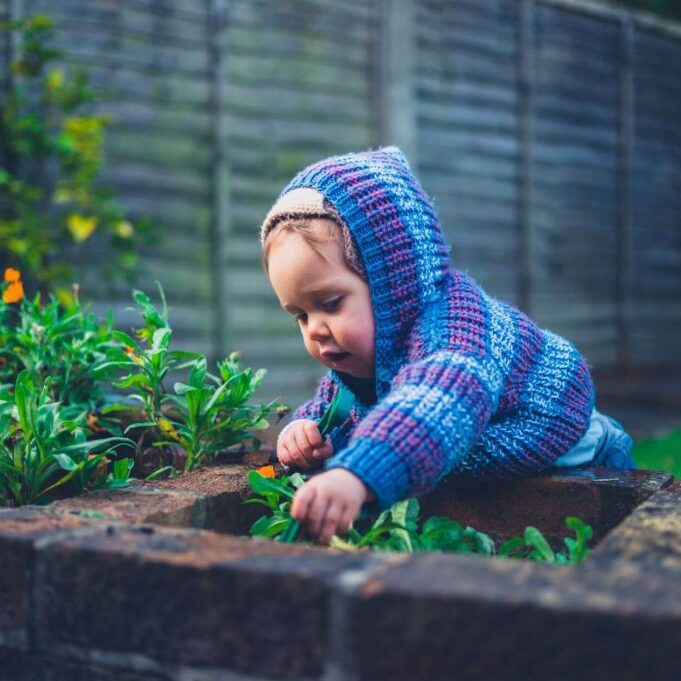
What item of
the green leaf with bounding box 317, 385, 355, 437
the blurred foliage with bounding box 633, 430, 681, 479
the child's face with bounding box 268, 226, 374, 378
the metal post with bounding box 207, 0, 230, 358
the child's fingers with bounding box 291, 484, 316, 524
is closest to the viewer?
the child's fingers with bounding box 291, 484, 316, 524

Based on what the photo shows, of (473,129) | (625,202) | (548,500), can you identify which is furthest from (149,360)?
(625,202)

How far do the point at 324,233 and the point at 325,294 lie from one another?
0.44 feet

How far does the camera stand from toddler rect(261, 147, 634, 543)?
2.05 meters

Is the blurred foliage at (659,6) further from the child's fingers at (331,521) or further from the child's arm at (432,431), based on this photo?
the child's fingers at (331,521)

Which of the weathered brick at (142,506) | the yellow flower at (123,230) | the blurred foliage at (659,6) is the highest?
the blurred foliage at (659,6)

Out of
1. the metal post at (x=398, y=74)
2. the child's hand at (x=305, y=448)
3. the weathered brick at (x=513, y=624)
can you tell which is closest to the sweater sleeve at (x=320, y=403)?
the child's hand at (x=305, y=448)

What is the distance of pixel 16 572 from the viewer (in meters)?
1.56

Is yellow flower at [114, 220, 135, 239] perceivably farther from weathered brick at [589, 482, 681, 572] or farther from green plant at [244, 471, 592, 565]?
weathered brick at [589, 482, 681, 572]

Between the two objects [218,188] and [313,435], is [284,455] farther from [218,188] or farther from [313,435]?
[218,188]

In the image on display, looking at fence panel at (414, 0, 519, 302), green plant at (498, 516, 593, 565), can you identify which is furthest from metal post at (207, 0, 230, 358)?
green plant at (498, 516, 593, 565)

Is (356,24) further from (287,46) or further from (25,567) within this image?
(25,567)

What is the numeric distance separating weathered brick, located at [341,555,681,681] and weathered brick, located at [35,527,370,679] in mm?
78

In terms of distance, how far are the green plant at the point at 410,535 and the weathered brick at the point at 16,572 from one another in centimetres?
42

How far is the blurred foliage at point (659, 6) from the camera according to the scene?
8.41 m
